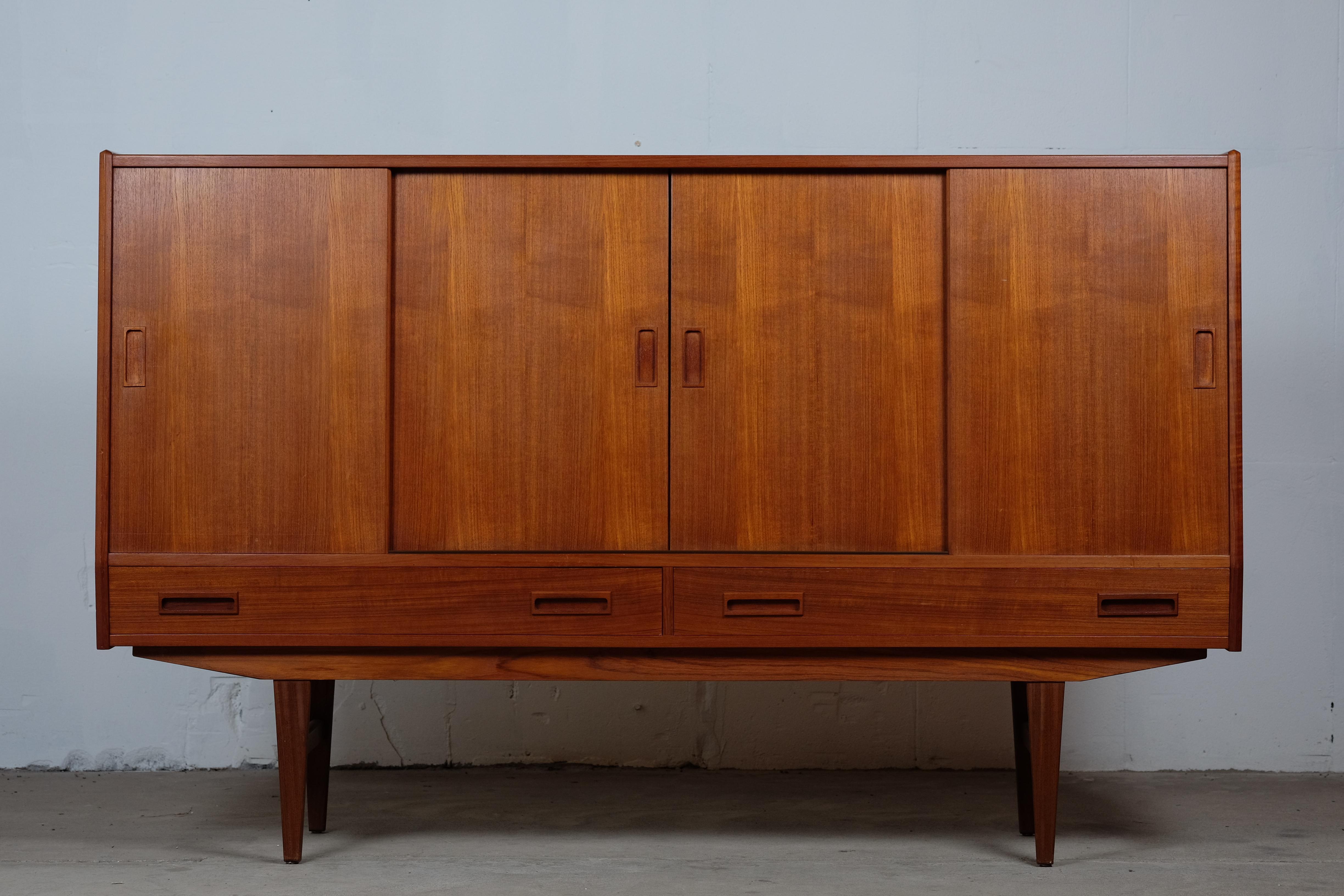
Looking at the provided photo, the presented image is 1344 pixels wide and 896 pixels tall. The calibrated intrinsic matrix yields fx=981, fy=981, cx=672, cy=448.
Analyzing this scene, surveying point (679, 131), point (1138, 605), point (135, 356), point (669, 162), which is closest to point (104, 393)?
point (135, 356)

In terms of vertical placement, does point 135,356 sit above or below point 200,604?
above

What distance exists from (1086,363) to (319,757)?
74.0 inches

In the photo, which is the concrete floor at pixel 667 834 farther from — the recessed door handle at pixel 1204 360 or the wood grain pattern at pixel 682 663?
the recessed door handle at pixel 1204 360

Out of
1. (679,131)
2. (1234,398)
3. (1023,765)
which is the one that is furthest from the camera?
(679,131)

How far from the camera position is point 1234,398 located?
1.94m

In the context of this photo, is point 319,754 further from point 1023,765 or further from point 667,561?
point 1023,765

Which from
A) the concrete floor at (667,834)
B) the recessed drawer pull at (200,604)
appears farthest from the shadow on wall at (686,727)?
the recessed drawer pull at (200,604)

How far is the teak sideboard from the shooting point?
1957 millimetres

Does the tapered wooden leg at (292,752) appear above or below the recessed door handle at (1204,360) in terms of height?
below

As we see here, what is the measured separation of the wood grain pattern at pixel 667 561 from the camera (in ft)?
6.40

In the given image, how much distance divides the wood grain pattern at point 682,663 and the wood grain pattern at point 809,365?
22 centimetres

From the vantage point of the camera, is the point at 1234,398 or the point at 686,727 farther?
the point at 686,727

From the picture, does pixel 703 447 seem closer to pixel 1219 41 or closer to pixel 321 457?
pixel 321 457

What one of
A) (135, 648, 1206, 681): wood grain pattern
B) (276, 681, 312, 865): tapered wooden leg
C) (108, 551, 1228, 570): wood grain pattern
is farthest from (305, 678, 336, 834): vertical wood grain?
(108, 551, 1228, 570): wood grain pattern
